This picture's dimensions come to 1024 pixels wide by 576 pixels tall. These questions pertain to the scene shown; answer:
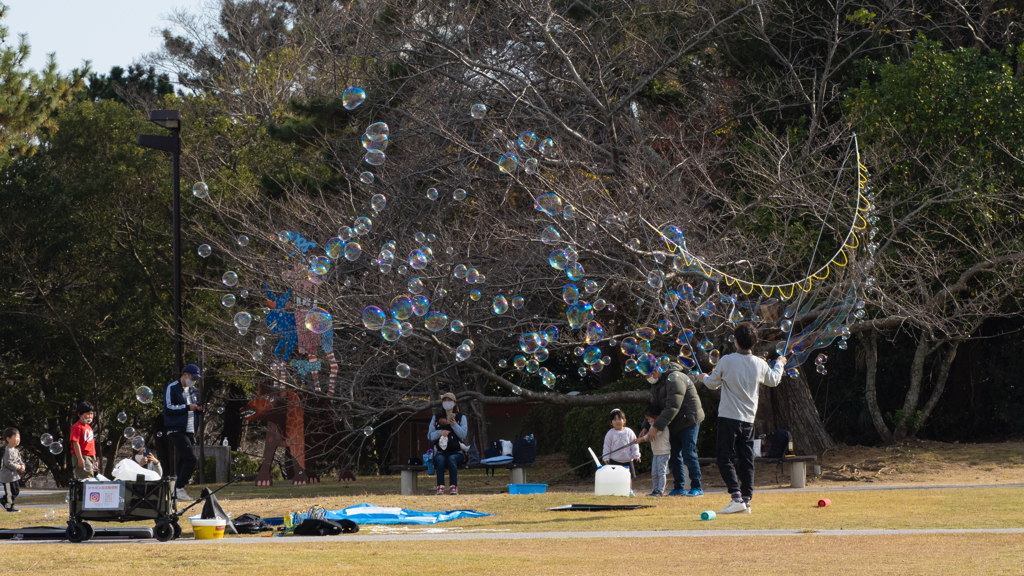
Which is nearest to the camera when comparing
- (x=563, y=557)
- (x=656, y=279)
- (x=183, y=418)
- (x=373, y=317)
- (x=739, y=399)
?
(x=563, y=557)

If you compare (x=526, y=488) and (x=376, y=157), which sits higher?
(x=376, y=157)

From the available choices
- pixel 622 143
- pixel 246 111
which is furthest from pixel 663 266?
pixel 246 111

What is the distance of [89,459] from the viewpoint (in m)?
14.1

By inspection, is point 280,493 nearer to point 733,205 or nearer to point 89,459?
point 89,459

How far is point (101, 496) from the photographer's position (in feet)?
33.0

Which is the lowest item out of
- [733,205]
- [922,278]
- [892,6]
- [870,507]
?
[870,507]

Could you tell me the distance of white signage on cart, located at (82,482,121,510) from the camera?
10.0 m

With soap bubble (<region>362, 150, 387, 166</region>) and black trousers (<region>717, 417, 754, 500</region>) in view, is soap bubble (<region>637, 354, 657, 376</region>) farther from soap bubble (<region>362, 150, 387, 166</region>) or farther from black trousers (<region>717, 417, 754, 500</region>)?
soap bubble (<region>362, 150, 387, 166</region>)

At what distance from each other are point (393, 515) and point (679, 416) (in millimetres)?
4312

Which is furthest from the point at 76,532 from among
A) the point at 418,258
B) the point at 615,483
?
the point at 615,483

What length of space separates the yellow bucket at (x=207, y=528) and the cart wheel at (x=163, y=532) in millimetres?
241

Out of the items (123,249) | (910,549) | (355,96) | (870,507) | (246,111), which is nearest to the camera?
(910,549)

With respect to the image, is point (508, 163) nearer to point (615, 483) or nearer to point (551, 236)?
point (551, 236)

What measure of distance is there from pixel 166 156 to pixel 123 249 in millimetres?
3037
